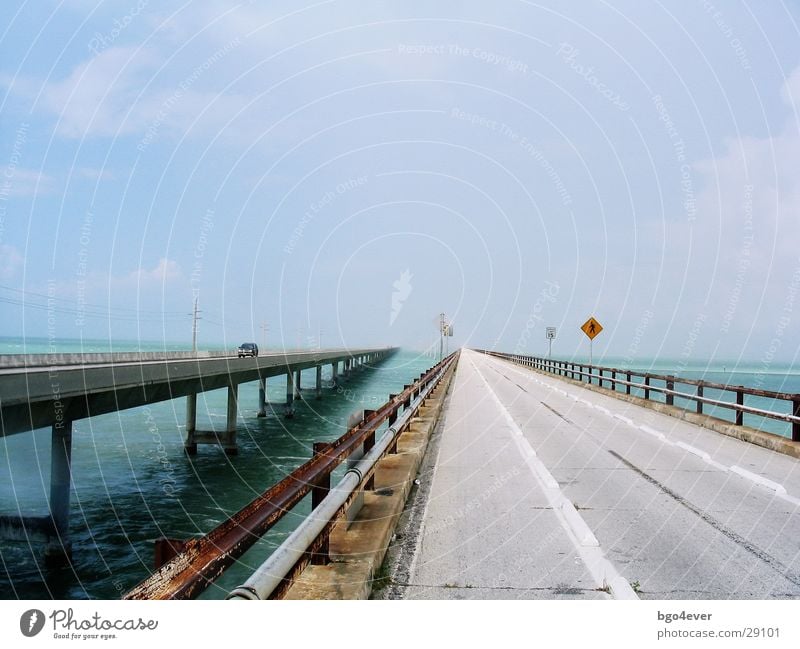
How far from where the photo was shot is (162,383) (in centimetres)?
2356

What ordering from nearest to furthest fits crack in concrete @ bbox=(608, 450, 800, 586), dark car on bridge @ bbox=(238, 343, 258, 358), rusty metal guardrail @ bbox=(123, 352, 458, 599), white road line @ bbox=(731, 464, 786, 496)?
1. rusty metal guardrail @ bbox=(123, 352, 458, 599)
2. crack in concrete @ bbox=(608, 450, 800, 586)
3. white road line @ bbox=(731, 464, 786, 496)
4. dark car on bridge @ bbox=(238, 343, 258, 358)

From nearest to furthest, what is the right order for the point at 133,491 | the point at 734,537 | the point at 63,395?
the point at 734,537
the point at 63,395
the point at 133,491

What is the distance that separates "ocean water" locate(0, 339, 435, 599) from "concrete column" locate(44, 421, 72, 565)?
12.1 inches

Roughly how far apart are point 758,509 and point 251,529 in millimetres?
6916

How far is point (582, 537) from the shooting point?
633 cm

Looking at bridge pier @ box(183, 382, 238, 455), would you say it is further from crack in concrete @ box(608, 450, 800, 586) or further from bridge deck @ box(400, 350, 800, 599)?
crack in concrete @ box(608, 450, 800, 586)

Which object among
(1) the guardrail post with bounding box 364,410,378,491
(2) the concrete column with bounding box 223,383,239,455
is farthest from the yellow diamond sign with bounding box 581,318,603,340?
(1) the guardrail post with bounding box 364,410,378,491

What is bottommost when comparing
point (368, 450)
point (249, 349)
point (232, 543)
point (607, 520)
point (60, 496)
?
point (60, 496)

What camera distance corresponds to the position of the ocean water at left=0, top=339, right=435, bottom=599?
13031 millimetres

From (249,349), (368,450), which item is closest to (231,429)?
(368,450)

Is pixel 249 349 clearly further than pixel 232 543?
Yes

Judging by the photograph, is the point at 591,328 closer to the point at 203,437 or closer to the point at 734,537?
the point at 203,437

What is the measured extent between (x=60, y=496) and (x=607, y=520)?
1401cm

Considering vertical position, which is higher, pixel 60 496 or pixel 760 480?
pixel 760 480
